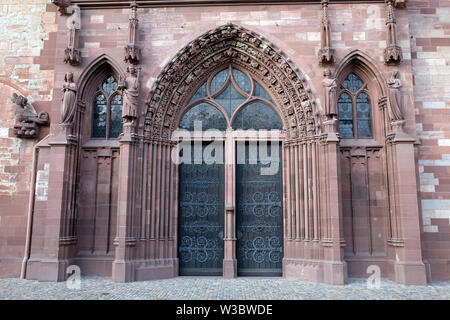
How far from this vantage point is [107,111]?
1073cm

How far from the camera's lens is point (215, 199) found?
10641 mm

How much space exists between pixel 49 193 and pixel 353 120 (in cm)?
867

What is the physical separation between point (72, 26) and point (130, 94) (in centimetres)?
282

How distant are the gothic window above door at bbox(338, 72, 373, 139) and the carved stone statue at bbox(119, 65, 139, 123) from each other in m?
5.82

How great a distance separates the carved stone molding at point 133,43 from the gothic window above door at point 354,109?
5922mm

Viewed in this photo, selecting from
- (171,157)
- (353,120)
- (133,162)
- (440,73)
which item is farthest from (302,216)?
(440,73)

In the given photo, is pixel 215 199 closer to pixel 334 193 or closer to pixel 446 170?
pixel 334 193

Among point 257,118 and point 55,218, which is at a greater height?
point 257,118

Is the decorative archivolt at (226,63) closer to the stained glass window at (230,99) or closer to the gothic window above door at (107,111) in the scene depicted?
the stained glass window at (230,99)

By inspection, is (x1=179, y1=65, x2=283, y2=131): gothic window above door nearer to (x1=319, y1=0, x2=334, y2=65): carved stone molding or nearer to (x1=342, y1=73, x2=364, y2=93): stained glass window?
(x1=319, y1=0, x2=334, y2=65): carved stone molding

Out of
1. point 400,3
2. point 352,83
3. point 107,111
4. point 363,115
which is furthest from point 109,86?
point 400,3

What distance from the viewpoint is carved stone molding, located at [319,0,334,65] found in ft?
32.4

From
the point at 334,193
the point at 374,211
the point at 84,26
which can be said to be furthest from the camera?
the point at 84,26

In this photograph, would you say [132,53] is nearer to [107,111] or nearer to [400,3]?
[107,111]
